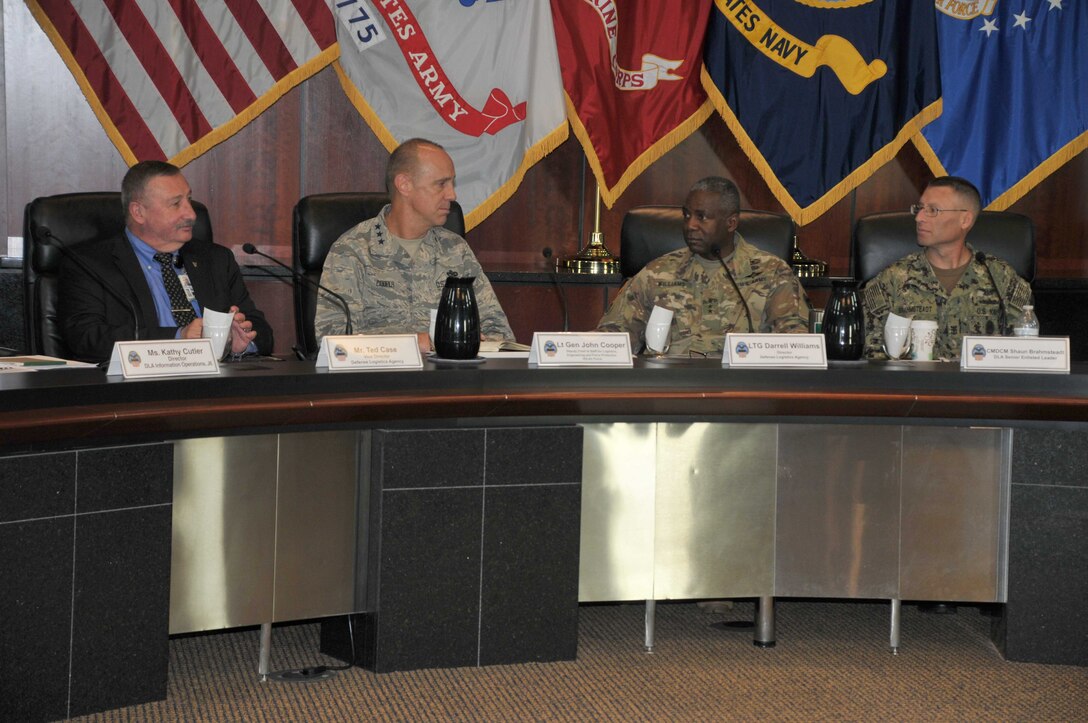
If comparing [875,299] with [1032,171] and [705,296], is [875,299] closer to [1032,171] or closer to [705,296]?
[705,296]

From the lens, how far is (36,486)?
215 cm

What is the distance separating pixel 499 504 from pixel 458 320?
39 centimetres

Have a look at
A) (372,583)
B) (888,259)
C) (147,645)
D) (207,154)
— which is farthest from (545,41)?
(147,645)

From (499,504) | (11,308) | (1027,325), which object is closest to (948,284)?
(1027,325)

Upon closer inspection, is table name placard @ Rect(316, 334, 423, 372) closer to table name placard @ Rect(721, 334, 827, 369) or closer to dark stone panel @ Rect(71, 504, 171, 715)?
dark stone panel @ Rect(71, 504, 171, 715)

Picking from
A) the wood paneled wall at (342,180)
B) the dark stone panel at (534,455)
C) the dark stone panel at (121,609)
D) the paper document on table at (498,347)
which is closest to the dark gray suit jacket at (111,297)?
the paper document on table at (498,347)

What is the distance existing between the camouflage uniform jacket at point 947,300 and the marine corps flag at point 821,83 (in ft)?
4.77

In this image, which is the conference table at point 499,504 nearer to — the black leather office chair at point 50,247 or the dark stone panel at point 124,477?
the dark stone panel at point 124,477

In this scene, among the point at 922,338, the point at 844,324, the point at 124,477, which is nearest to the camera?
the point at 124,477

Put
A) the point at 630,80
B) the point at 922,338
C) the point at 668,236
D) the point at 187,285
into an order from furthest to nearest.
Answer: the point at 630,80
the point at 668,236
the point at 187,285
the point at 922,338

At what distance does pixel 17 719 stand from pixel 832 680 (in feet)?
5.19

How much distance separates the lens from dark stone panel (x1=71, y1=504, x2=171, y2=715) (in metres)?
2.24

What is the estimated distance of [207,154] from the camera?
4.61m

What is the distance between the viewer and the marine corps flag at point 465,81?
4.56m
